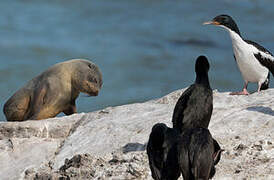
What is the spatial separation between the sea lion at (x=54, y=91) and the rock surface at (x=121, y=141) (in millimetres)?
1527

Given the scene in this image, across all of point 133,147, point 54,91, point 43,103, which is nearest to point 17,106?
point 43,103

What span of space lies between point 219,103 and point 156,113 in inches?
43.6

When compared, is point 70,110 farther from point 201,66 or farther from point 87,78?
point 201,66

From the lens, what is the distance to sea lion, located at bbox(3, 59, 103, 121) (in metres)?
14.2

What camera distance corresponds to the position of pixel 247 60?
12797 mm

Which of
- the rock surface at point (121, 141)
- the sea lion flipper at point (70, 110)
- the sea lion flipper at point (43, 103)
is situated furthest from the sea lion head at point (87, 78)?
the rock surface at point (121, 141)

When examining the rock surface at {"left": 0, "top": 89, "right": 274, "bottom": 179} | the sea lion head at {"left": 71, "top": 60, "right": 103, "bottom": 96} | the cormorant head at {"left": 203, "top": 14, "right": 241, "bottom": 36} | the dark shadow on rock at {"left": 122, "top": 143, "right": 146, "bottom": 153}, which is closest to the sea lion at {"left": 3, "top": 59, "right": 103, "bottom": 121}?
the sea lion head at {"left": 71, "top": 60, "right": 103, "bottom": 96}

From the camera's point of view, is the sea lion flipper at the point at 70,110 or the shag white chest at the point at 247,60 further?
the sea lion flipper at the point at 70,110

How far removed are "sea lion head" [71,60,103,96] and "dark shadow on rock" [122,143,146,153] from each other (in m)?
4.93

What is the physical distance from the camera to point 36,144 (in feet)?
38.2

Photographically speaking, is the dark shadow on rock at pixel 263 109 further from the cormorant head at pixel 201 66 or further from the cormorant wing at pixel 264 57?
the cormorant wing at pixel 264 57

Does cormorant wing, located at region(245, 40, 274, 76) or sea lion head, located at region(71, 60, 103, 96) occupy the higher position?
cormorant wing, located at region(245, 40, 274, 76)

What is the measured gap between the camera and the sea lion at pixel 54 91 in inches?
560

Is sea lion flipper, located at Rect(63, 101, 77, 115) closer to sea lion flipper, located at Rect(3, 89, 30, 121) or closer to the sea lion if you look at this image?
the sea lion
